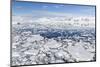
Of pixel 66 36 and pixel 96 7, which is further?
pixel 96 7

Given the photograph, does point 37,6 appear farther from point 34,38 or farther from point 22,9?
point 34,38

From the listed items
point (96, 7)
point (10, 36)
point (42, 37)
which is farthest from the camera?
point (96, 7)

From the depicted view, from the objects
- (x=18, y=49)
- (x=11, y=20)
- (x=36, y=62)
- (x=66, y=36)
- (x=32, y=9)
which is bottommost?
(x=36, y=62)

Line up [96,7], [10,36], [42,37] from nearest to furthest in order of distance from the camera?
1. [10,36]
2. [42,37]
3. [96,7]

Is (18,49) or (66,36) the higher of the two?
(66,36)

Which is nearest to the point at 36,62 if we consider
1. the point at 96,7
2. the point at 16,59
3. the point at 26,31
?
the point at 16,59

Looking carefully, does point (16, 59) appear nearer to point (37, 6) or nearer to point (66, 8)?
point (37, 6)
